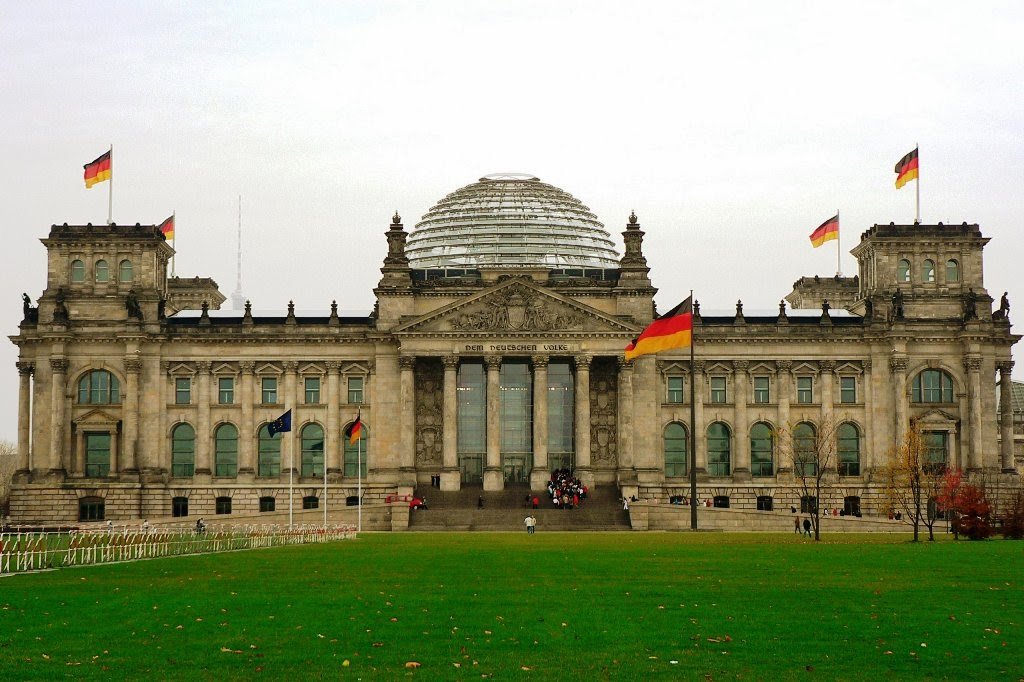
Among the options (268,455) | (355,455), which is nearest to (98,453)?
(268,455)

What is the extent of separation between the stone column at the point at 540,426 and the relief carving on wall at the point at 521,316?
2.78 metres

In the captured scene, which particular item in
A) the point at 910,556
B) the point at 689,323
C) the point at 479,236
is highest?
the point at 479,236

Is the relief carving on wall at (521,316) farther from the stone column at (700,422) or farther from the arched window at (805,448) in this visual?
the arched window at (805,448)

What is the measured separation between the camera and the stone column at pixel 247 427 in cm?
12219

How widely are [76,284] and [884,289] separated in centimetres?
6580

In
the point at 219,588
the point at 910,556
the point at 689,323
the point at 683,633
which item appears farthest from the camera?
the point at 689,323

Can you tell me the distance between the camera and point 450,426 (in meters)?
117

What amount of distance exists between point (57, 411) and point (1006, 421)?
248ft

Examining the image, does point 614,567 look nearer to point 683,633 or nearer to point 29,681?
point 683,633

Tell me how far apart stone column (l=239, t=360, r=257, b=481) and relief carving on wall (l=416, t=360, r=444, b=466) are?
13347 millimetres

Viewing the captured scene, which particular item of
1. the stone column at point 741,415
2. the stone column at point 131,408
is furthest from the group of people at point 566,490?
the stone column at point 131,408

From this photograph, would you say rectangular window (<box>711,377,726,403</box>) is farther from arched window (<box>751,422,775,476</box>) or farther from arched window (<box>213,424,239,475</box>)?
arched window (<box>213,424,239,475</box>)

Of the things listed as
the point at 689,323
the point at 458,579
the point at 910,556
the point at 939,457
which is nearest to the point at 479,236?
the point at 939,457

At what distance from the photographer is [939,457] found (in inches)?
4803
